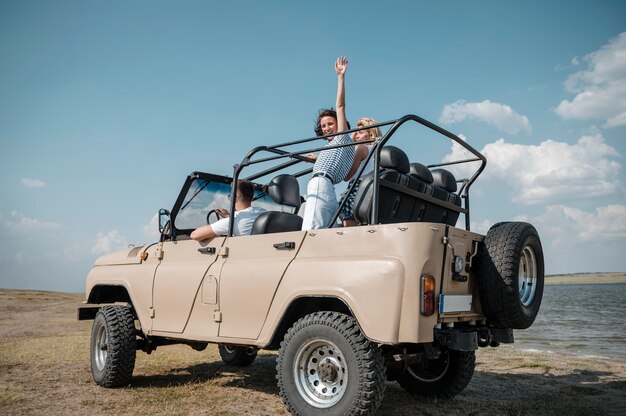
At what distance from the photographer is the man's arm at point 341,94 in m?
4.88

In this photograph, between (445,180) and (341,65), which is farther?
(445,180)

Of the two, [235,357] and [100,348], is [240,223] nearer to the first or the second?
[100,348]

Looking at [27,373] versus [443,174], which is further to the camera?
[27,373]

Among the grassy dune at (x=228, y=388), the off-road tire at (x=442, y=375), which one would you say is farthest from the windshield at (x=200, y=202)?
the off-road tire at (x=442, y=375)

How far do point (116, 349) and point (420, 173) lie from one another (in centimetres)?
372

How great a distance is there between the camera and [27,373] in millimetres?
6707

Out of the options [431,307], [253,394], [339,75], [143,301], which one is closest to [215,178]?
[143,301]

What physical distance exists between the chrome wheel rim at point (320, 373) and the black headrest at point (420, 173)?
6.09ft

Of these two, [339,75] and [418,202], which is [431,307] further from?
[339,75]

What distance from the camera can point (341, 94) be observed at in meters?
5.00

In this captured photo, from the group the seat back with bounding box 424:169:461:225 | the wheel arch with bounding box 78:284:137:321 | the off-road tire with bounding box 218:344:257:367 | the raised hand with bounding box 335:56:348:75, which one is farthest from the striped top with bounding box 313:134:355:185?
the off-road tire with bounding box 218:344:257:367

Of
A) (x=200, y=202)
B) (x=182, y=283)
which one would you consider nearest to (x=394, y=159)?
(x=182, y=283)

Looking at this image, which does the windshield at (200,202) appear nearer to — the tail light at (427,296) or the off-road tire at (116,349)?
the off-road tire at (116,349)

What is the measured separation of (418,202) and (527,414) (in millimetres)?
2104
